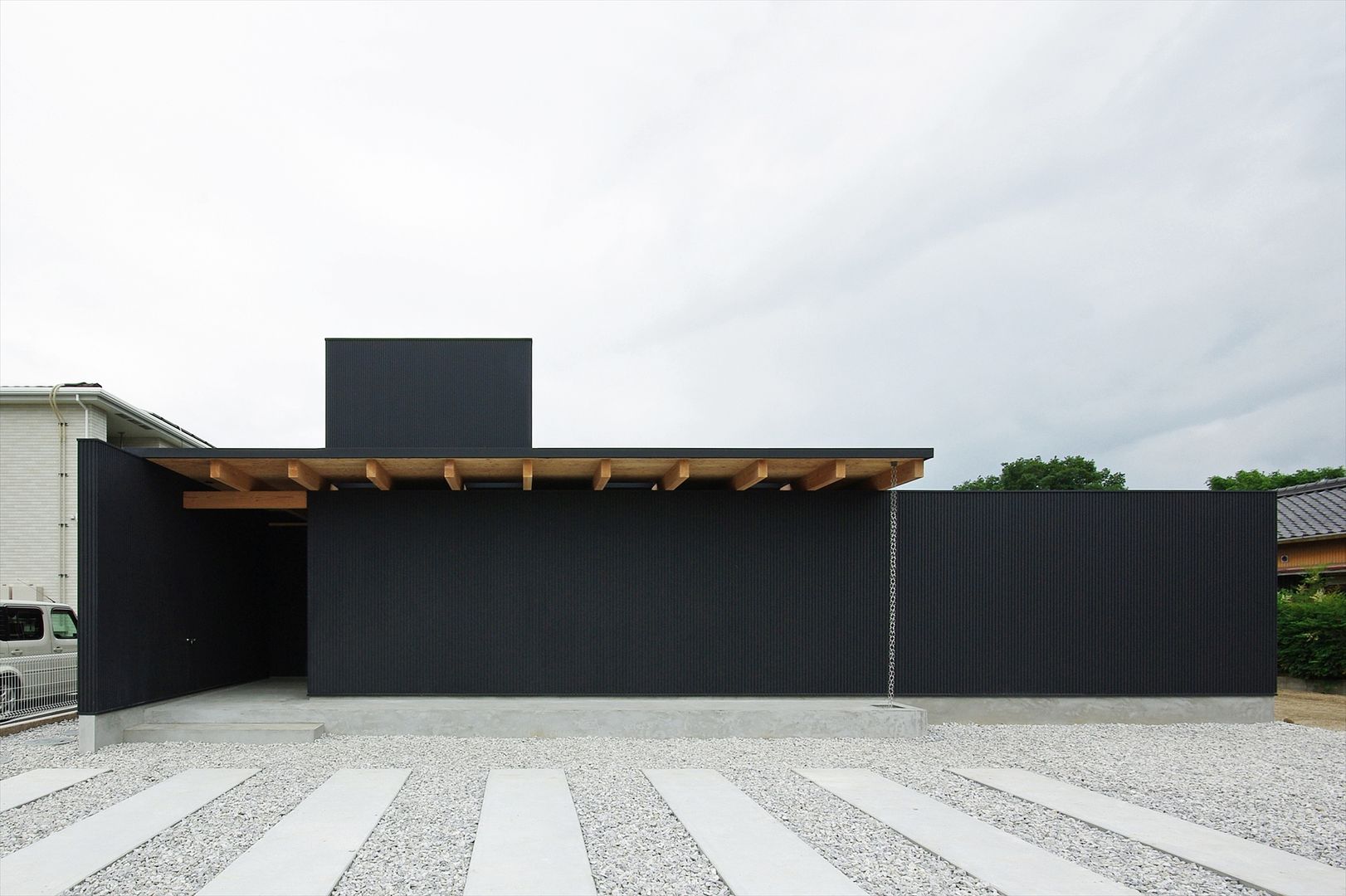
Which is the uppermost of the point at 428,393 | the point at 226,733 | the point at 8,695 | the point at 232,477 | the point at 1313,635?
the point at 428,393

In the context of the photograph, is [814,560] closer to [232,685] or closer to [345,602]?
[345,602]

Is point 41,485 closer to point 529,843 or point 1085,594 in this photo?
point 529,843

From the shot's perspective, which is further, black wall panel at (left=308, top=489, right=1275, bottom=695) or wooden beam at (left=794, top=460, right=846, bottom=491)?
black wall panel at (left=308, top=489, right=1275, bottom=695)

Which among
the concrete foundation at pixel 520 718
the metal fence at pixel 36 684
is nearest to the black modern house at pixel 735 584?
the concrete foundation at pixel 520 718

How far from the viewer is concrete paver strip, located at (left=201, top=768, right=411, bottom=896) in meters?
3.62

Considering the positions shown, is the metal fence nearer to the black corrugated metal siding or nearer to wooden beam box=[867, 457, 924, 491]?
wooden beam box=[867, 457, 924, 491]

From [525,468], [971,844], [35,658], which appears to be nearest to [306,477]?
[525,468]

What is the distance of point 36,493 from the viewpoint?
13.6 meters

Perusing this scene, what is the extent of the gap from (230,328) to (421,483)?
7.07 meters

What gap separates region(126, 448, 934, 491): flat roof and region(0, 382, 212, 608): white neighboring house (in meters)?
7.51

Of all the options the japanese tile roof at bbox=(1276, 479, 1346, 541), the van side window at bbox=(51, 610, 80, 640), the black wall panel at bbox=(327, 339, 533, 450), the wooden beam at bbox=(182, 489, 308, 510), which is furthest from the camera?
the japanese tile roof at bbox=(1276, 479, 1346, 541)

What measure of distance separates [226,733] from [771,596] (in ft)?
18.0

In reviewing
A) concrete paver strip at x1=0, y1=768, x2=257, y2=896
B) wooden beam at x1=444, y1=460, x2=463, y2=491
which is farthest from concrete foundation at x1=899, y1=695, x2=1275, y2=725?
Answer: concrete paver strip at x1=0, y1=768, x2=257, y2=896

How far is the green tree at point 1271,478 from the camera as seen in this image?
40.3 meters
